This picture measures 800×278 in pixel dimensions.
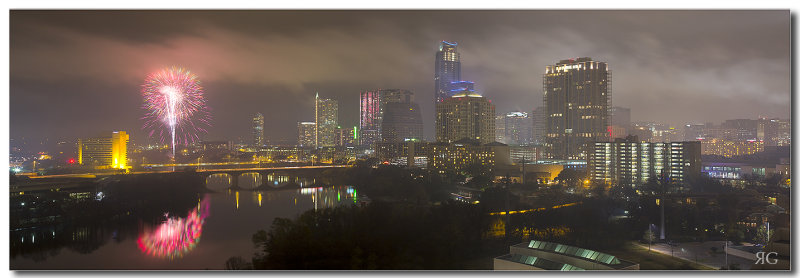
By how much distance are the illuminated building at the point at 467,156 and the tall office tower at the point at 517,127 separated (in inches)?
446

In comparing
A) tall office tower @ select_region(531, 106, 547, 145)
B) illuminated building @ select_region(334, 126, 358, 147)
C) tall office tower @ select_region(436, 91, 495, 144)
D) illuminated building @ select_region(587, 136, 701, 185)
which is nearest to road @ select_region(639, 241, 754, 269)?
illuminated building @ select_region(587, 136, 701, 185)

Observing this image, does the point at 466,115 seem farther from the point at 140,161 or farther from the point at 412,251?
the point at 412,251

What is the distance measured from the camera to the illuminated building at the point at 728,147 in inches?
505

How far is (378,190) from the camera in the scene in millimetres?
14852

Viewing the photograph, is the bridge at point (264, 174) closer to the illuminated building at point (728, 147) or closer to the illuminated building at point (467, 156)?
the illuminated building at point (467, 156)

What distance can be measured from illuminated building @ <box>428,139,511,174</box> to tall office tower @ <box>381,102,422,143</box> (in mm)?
11339

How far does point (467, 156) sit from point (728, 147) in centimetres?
952

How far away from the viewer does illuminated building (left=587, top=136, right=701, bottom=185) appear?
48.0 feet

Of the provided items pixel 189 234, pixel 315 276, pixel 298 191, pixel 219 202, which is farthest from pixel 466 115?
pixel 315 276

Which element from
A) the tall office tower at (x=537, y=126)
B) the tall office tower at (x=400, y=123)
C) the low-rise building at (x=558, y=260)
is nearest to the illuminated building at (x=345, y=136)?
the tall office tower at (x=400, y=123)

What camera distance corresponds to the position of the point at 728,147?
14.2 metres

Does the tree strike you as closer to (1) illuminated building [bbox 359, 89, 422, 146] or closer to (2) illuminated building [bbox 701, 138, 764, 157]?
(2) illuminated building [bbox 701, 138, 764, 157]

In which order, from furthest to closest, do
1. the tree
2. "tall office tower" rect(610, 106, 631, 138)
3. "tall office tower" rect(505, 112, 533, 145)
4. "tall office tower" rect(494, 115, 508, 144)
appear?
"tall office tower" rect(505, 112, 533, 145) < "tall office tower" rect(494, 115, 508, 144) < "tall office tower" rect(610, 106, 631, 138) < the tree

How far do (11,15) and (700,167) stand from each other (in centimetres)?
1580
